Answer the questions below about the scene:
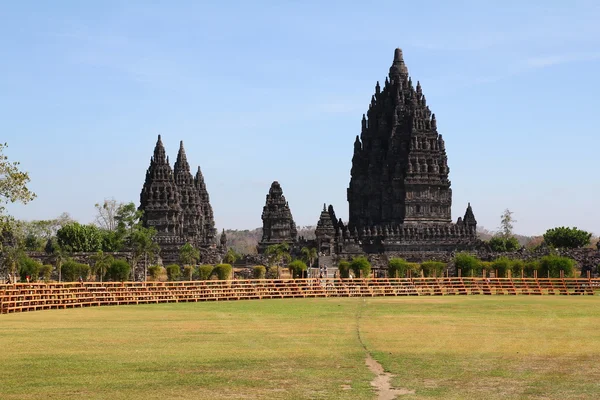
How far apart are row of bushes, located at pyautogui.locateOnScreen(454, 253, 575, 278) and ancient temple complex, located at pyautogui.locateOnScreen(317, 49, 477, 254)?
53721 mm

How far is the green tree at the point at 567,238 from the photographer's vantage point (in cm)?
17438

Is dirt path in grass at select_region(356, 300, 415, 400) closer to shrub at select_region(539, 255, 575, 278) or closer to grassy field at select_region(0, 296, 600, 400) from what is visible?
grassy field at select_region(0, 296, 600, 400)

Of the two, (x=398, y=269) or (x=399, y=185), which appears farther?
(x=399, y=185)

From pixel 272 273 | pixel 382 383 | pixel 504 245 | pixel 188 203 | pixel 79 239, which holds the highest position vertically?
pixel 188 203

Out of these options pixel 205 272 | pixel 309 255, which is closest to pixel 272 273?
pixel 205 272

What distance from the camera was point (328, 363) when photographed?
1069 inches

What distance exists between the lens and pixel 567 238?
574 feet

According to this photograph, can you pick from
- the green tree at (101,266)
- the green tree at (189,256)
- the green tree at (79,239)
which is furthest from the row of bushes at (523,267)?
the green tree at (79,239)

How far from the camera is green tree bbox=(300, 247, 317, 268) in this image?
14700cm

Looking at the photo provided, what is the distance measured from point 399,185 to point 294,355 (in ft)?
455

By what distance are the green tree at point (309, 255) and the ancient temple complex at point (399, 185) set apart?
21.0ft

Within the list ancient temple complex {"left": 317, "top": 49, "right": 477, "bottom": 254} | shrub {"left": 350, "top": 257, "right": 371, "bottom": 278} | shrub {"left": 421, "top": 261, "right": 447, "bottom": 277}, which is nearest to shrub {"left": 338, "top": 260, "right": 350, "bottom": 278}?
shrub {"left": 350, "top": 257, "right": 371, "bottom": 278}

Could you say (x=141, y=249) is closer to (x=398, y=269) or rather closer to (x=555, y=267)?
(x=398, y=269)

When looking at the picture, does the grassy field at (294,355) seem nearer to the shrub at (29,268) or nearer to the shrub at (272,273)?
the shrub at (29,268)
